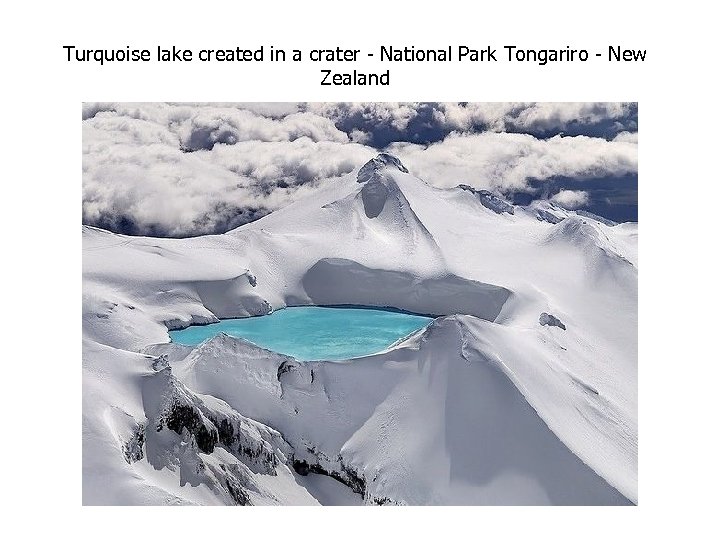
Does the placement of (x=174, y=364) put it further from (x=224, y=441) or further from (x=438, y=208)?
(x=438, y=208)

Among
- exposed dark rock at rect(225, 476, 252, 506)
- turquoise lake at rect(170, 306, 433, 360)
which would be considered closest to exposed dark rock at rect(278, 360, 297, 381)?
exposed dark rock at rect(225, 476, 252, 506)

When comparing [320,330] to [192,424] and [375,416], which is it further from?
[192,424]

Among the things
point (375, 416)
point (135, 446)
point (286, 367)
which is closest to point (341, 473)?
point (375, 416)

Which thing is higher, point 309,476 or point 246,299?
point 246,299

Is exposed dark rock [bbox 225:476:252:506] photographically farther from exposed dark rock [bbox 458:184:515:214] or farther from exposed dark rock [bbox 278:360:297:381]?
exposed dark rock [bbox 458:184:515:214]

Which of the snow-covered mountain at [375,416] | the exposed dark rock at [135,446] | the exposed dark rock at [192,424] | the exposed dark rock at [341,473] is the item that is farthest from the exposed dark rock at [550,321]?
the exposed dark rock at [135,446]
